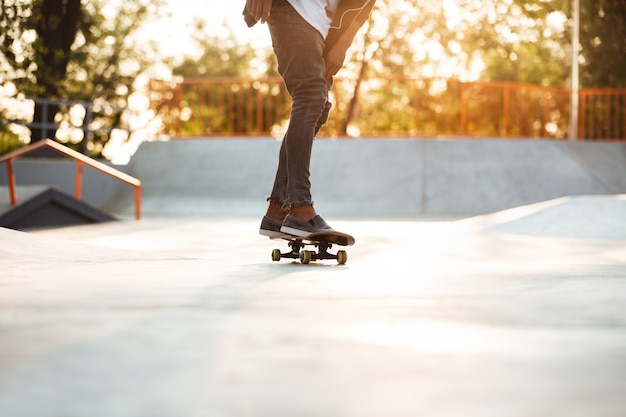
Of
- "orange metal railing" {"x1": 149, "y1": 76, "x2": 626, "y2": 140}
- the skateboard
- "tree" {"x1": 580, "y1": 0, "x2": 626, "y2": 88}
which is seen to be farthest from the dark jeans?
"tree" {"x1": 580, "y1": 0, "x2": 626, "y2": 88}

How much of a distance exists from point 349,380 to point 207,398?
0.30 m

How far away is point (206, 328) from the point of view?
2186 millimetres

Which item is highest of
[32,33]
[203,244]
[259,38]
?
[259,38]

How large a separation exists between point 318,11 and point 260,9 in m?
0.31

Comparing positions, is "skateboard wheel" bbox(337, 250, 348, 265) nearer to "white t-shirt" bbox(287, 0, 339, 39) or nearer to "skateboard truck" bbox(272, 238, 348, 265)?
"skateboard truck" bbox(272, 238, 348, 265)

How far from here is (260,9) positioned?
13.9 feet

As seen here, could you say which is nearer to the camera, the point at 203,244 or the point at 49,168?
the point at 203,244

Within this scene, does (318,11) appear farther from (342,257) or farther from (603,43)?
(603,43)

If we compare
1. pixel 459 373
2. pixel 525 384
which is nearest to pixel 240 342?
pixel 459 373

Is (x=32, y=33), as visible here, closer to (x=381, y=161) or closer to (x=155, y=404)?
(x=381, y=161)

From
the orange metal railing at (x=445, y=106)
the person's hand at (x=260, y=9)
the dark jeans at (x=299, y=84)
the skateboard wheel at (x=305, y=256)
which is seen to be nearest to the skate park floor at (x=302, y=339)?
the skateboard wheel at (x=305, y=256)

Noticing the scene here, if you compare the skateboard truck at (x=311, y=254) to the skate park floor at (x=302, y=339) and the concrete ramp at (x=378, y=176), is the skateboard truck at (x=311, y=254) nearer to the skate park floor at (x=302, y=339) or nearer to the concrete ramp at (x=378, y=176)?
the skate park floor at (x=302, y=339)

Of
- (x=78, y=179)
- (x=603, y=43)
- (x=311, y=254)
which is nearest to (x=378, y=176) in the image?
(x=78, y=179)

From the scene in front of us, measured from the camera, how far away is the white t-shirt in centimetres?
427
